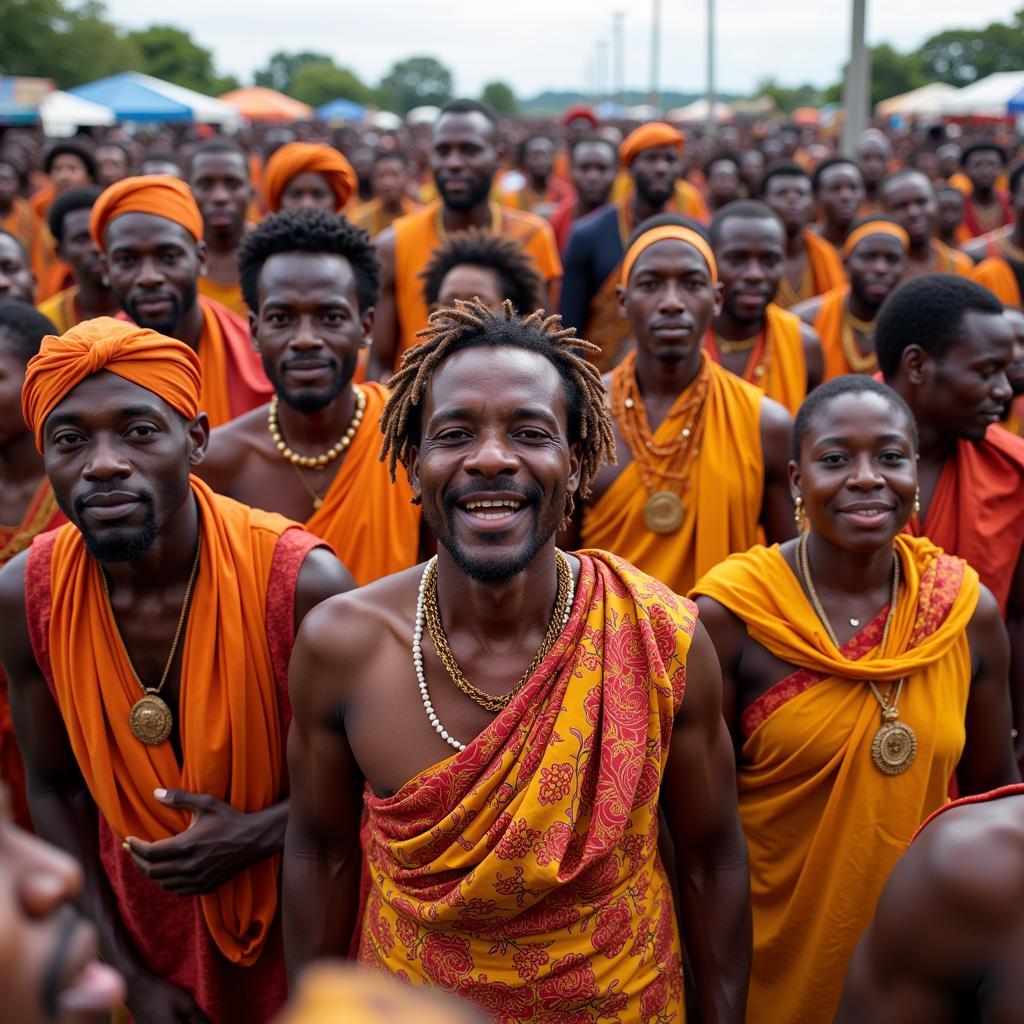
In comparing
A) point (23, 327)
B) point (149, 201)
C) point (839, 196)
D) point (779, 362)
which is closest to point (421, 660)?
point (23, 327)

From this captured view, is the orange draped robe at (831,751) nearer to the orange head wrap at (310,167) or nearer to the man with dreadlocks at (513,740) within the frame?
the man with dreadlocks at (513,740)

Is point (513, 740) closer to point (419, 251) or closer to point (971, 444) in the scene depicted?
point (971, 444)

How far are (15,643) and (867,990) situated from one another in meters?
2.19

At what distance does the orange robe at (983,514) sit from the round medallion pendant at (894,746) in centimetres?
109

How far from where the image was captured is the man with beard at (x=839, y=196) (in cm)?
965

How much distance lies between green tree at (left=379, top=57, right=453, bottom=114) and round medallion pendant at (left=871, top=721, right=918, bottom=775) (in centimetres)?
12694

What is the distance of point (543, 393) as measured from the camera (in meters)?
2.46

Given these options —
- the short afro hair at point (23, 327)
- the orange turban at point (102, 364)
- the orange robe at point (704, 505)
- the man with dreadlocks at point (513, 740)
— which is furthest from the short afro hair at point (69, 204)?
the man with dreadlocks at point (513, 740)

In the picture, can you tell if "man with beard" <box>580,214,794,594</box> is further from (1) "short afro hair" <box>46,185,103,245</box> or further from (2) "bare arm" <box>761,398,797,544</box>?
(1) "short afro hair" <box>46,185,103,245</box>

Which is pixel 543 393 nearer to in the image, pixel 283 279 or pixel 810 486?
pixel 810 486

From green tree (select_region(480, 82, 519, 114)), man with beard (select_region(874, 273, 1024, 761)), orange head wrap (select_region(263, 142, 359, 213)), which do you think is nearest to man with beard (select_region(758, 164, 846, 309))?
orange head wrap (select_region(263, 142, 359, 213))

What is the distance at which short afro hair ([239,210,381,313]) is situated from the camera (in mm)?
4098

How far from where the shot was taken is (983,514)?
385 centimetres

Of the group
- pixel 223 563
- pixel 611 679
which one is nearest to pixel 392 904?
pixel 611 679
